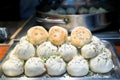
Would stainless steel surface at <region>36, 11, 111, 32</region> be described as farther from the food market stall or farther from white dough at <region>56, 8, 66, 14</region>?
the food market stall

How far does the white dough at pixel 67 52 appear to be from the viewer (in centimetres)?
105

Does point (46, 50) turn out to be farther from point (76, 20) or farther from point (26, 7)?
point (26, 7)

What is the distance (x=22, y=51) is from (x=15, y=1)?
158 cm

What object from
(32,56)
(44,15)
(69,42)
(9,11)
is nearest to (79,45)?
(69,42)

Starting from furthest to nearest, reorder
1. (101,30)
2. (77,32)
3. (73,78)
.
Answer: (101,30) → (77,32) → (73,78)

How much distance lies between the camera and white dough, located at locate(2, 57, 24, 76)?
1.03 meters

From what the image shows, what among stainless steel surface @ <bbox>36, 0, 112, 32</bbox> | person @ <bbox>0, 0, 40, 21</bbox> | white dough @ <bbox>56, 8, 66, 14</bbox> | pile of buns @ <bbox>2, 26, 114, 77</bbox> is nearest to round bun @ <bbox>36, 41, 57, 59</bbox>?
pile of buns @ <bbox>2, 26, 114, 77</bbox>

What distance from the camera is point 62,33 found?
43.8 inches

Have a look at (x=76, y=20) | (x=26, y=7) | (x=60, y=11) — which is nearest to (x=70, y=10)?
(x=60, y=11)

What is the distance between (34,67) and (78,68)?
0.15 metres

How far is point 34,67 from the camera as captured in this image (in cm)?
102

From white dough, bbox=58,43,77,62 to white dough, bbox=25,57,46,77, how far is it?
8 cm

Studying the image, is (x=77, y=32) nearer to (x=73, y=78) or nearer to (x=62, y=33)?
(x=62, y=33)

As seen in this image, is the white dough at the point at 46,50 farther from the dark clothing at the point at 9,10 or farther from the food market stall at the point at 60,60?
the dark clothing at the point at 9,10
